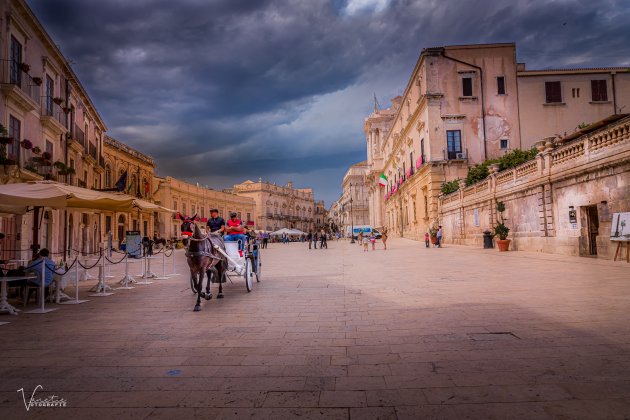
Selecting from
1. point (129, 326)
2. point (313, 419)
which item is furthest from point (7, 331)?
point (313, 419)

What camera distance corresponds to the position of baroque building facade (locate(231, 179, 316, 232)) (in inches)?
3329

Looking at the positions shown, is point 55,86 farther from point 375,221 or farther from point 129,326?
point 375,221

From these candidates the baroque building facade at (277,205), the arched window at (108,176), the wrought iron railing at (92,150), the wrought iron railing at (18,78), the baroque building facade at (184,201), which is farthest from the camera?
the baroque building facade at (277,205)

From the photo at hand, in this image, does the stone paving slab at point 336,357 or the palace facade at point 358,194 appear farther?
the palace facade at point 358,194

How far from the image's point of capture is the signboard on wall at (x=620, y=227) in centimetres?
1100

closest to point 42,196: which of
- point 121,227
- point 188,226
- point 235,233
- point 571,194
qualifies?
point 188,226

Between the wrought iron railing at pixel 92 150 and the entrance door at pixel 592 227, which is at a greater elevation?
the wrought iron railing at pixel 92 150

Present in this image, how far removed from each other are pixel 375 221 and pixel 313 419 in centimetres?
6823

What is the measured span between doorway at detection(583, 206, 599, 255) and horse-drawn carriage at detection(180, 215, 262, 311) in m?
11.1

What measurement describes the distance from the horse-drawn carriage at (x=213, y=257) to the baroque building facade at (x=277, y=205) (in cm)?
7072

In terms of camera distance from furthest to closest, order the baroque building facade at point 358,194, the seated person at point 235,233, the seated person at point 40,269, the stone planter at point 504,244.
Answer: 1. the baroque building facade at point 358,194
2. the stone planter at point 504,244
3. the seated person at point 235,233
4. the seated person at point 40,269

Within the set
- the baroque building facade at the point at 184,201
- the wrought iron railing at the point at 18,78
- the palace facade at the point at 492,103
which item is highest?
the palace facade at the point at 492,103

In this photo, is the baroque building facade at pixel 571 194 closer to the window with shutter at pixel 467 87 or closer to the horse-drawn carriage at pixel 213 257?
the horse-drawn carriage at pixel 213 257

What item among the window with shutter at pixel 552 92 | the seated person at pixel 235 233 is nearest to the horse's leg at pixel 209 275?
the seated person at pixel 235 233
